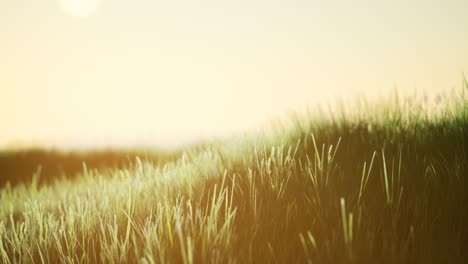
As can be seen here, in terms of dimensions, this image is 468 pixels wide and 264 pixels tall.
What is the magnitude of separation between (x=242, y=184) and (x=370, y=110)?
1.05 meters

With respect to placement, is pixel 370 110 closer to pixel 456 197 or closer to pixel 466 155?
pixel 466 155

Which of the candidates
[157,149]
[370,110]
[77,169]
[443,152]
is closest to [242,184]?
[443,152]

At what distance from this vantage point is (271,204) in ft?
4.60

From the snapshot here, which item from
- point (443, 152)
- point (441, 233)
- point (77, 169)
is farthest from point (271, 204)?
point (77, 169)

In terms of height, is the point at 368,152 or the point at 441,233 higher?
the point at 368,152

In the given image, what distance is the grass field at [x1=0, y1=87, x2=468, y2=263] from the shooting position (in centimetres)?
113

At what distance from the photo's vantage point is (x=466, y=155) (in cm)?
172

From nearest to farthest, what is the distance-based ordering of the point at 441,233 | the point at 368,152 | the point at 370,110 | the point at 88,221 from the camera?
the point at 441,233 → the point at 88,221 → the point at 368,152 → the point at 370,110

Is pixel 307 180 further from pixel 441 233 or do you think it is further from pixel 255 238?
pixel 441 233

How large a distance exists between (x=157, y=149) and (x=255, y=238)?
278 cm

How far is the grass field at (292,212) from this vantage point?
3.70 ft

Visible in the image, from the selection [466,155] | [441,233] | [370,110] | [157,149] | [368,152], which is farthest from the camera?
[157,149]

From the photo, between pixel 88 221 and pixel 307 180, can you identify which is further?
pixel 307 180

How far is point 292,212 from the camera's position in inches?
52.6
